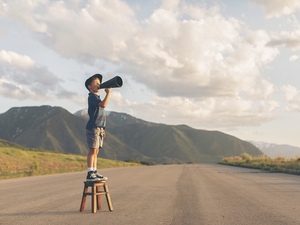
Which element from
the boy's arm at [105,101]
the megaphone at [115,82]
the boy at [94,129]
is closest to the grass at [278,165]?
the boy at [94,129]

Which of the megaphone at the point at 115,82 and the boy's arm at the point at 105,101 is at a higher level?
the megaphone at the point at 115,82

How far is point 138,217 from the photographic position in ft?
20.7

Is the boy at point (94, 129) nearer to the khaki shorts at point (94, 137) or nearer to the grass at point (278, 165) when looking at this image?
the khaki shorts at point (94, 137)

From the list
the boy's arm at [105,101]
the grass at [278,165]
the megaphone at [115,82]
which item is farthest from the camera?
the grass at [278,165]

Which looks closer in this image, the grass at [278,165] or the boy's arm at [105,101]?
the boy's arm at [105,101]

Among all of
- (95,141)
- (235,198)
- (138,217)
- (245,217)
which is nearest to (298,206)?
(235,198)

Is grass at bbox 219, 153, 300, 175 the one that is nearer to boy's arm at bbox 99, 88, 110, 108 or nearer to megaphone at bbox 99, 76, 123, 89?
boy's arm at bbox 99, 88, 110, 108

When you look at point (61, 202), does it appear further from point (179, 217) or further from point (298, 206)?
point (298, 206)

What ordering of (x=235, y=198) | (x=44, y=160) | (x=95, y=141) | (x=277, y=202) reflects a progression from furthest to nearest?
(x=44, y=160)
(x=235, y=198)
(x=277, y=202)
(x=95, y=141)

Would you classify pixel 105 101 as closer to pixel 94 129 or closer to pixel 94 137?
pixel 94 129

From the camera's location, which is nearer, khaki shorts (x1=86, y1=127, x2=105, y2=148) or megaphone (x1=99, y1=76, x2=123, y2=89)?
megaphone (x1=99, y1=76, x2=123, y2=89)

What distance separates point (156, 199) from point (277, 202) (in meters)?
2.85

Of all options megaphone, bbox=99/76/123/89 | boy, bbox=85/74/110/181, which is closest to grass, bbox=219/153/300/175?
boy, bbox=85/74/110/181

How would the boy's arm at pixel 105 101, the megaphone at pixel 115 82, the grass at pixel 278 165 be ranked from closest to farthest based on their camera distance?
1. the megaphone at pixel 115 82
2. the boy's arm at pixel 105 101
3. the grass at pixel 278 165
